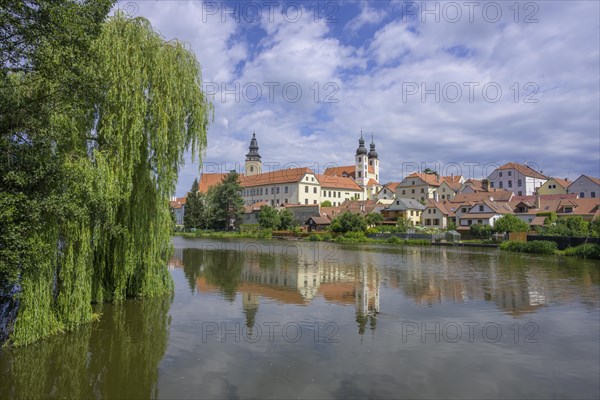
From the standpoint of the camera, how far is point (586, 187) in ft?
256

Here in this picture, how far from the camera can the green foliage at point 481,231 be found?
5824cm

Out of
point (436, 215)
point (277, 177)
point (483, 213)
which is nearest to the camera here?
point (483, 213)

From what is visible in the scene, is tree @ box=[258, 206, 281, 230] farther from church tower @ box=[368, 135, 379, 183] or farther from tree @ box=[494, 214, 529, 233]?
church tower @ box=[368, 135, 379, 183]

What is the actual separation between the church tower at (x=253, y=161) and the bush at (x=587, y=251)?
102m

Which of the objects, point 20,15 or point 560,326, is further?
point 560,326

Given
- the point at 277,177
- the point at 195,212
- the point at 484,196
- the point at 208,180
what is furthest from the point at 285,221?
the point at 208,180

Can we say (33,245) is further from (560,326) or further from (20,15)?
(560,326)

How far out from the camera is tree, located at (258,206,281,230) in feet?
267

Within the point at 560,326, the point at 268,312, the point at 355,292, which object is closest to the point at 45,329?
the point at 268,312

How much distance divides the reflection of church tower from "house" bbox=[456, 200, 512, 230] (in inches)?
2291

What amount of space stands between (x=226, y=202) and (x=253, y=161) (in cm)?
4258

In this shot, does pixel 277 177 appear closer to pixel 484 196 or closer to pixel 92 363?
pixel 484 196

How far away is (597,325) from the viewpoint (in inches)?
530

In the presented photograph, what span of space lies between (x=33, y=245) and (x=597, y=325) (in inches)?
656
